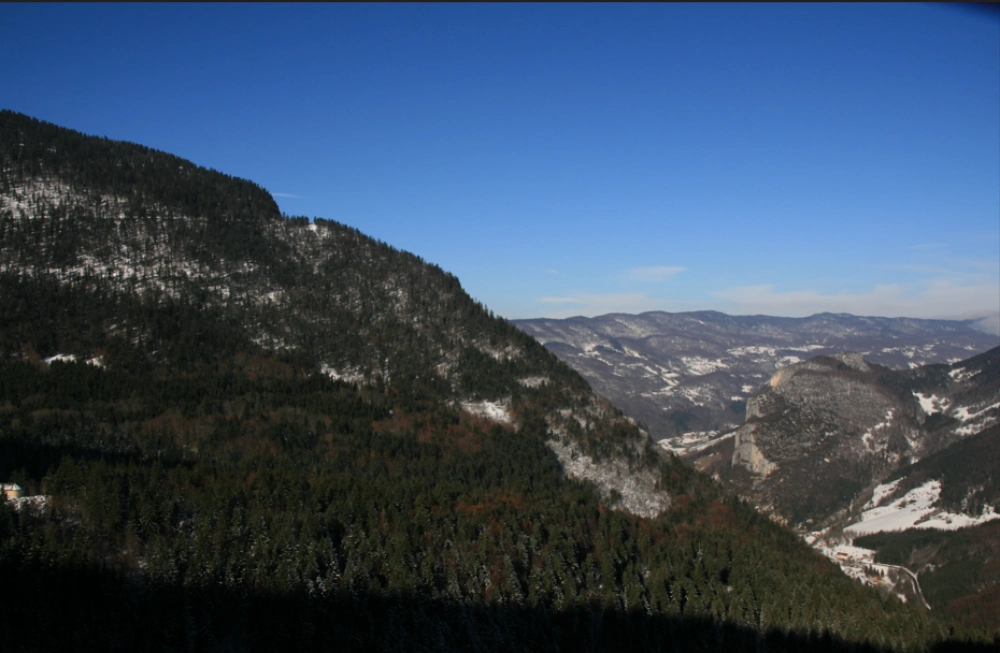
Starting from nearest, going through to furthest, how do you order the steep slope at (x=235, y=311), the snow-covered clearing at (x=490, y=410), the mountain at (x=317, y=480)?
the mountain at (x=317, y=480), the steep slope at (x=235, y=311), the snow-covered clearing at (x=490, y=410)

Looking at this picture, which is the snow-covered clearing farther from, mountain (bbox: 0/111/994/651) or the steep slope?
mountain (bbox: 0/111/994/651)

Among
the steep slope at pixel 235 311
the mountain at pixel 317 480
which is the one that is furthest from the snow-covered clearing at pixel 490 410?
the mountain at pixel 317 480

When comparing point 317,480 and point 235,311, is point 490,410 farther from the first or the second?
point 235,311

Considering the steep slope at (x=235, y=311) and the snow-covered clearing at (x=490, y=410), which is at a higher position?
the steep slope at (x=235, y=311)

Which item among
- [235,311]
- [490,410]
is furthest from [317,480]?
[235,311]

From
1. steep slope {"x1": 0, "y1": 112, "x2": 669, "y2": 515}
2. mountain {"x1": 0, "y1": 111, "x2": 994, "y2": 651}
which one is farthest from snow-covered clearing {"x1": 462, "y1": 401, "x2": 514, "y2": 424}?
mountain {"x1": 0, "y1": 111, "x2": 994, "y2": 651}

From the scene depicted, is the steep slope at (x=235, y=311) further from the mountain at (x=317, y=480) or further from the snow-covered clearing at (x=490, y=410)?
the mountain at (x=317, y=480)

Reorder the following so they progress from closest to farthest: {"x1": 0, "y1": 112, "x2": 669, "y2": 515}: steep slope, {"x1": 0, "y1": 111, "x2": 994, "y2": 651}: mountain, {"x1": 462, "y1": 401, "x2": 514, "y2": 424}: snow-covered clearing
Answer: {"x1": 0, "y1": 111, "x2": 994, "y2": 651}: mountain < {"x1": 0, "y1": 112, "x2": 669, "y2": 515}: steep slope < {"x1": 462, "y1": 401, "x2": 514, "y2": 424}: snow-covered clearing

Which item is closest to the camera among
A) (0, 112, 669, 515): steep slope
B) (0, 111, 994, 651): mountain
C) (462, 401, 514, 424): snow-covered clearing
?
(0, 111, 994, 651): mountain

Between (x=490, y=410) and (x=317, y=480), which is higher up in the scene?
(x=490, y=410)
